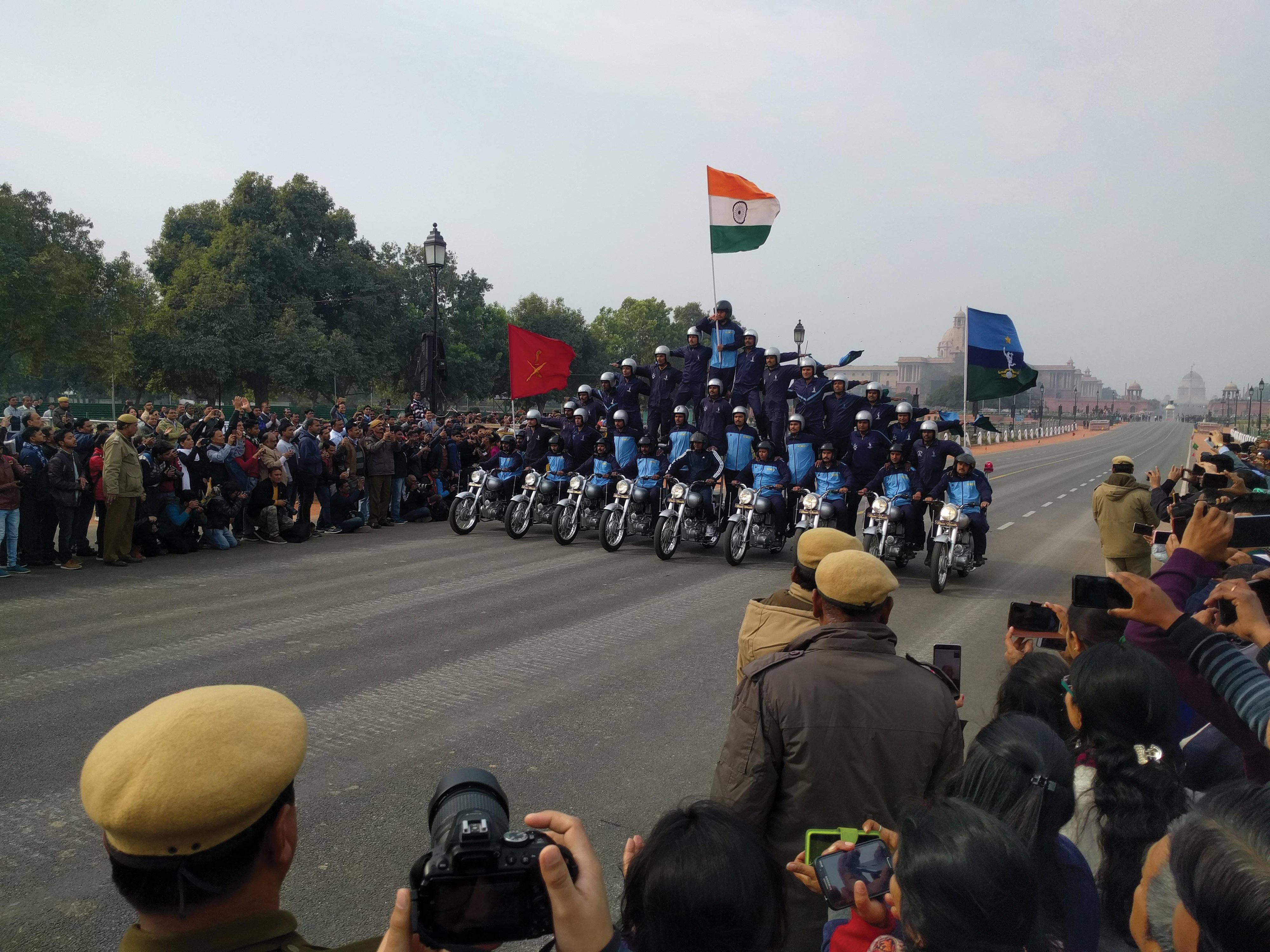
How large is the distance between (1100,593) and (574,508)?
38.2ft

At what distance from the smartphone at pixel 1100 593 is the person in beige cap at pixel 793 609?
775mm

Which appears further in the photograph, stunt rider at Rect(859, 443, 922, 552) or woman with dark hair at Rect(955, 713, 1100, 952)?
stunt rider at Rect(859, 443, 922, 552)

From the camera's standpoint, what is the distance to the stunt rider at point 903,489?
41.9ft

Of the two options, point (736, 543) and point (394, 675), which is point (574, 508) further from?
point (394, 675)

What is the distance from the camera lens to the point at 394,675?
24.1ft

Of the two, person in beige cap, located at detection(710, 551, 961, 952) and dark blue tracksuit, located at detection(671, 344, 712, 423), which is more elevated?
dark blue tracksuit, located at detection(671, 344, 712, 423)

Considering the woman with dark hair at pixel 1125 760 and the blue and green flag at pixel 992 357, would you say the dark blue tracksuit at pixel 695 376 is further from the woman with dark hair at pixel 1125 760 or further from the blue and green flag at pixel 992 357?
the woman with dark hair at pixel 1125 760

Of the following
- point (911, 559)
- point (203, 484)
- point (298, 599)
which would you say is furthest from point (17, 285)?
point (911, 559)

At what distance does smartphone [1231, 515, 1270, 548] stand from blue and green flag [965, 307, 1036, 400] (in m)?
11.0

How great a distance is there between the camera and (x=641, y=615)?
9734mm

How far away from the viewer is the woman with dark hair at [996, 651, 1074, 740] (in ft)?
10.1

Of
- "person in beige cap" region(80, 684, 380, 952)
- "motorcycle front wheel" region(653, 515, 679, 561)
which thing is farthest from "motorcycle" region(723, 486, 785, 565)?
"person in beige cap" region(80, 684, 380, 952)

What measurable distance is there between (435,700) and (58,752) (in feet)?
7.51

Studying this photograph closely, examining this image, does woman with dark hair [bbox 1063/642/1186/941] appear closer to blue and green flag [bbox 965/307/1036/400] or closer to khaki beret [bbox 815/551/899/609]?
khaki beret [bbox 815/551/899/609]
